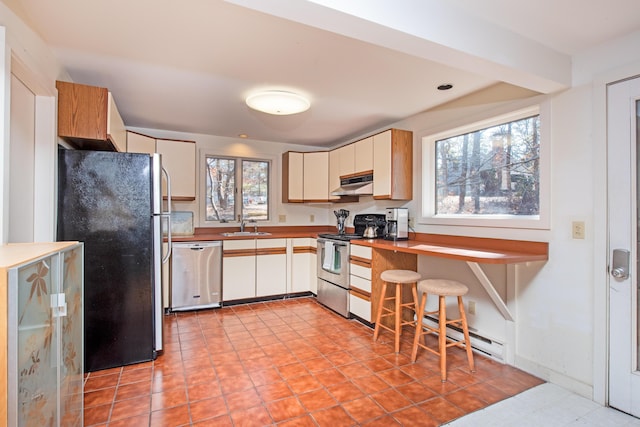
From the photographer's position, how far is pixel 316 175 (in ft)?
15.2

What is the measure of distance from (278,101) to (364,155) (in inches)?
54.7

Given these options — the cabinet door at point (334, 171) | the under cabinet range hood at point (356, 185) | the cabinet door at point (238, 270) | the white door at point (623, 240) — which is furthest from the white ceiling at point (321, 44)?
the cabinet door at point (238, 270)

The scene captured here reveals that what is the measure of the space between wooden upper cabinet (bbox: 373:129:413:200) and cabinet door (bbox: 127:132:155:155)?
2623mm

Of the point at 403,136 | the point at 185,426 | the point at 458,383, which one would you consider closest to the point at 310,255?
the point at 403,136

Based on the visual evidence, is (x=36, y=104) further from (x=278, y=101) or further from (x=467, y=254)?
(x=467, y=254)

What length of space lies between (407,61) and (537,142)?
1158 mm

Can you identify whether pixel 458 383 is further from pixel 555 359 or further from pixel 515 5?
pixel 515 5

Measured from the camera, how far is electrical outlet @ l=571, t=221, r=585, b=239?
2.09 m

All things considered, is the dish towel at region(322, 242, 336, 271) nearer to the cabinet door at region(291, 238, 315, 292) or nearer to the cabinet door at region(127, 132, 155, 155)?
the cabinet door at region(291, 238, 315, 292)

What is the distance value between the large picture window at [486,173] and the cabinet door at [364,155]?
61 centimetres

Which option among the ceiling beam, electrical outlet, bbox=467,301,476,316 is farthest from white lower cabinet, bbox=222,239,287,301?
the ceiling beam

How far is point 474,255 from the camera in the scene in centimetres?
216

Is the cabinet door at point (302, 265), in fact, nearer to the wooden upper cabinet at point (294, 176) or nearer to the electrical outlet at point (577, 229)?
the wooden upper cabinet at point (294, 176)

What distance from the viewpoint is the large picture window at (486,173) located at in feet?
8.13
